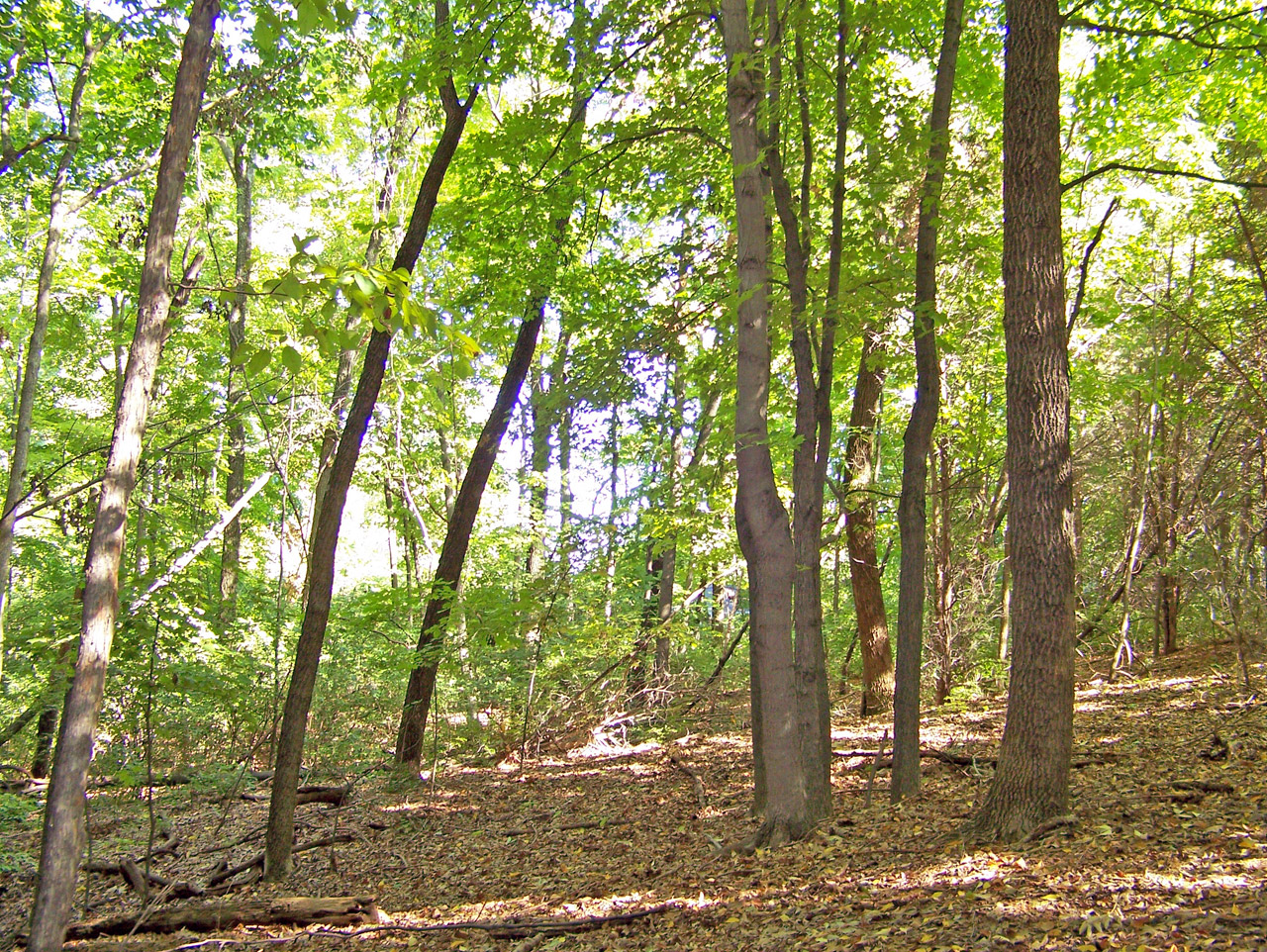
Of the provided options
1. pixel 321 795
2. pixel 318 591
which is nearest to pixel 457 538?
pixel 321 795

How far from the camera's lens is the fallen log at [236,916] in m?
5.81

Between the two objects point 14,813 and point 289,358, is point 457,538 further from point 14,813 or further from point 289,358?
point 289,358

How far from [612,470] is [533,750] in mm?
12013

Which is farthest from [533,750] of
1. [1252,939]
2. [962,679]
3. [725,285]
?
[1252,939]

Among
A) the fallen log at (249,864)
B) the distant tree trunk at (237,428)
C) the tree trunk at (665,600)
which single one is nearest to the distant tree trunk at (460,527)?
the tree trunk at (665,600)

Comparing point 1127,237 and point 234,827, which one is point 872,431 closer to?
point 1127,237

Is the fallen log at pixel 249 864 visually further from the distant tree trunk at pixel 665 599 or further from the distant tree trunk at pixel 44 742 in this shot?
the distant tree trunk at pixel 665 599

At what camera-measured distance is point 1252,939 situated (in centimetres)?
317

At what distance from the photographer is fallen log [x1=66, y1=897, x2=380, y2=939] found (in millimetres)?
5812

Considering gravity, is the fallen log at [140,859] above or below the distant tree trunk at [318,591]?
below

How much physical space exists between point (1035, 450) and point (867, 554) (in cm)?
638

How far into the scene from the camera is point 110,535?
3613 millimetres

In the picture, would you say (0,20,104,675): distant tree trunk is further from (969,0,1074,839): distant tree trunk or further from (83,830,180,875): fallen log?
(969,0,1074,839): distant tree trunk

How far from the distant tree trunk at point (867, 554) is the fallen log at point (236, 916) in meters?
7.07
